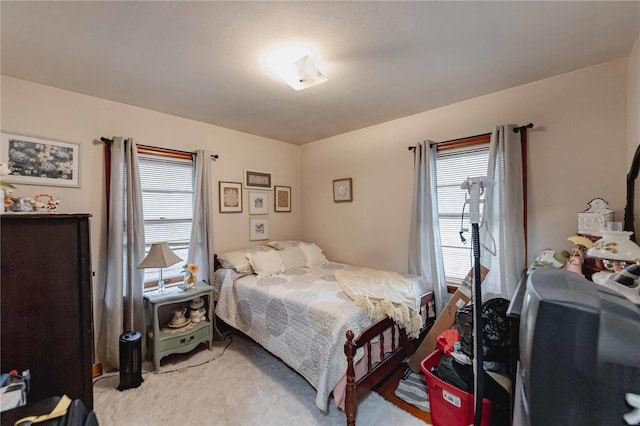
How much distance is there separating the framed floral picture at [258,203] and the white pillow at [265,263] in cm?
72

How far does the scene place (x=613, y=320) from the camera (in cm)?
57

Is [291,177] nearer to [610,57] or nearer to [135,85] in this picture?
[135,85]

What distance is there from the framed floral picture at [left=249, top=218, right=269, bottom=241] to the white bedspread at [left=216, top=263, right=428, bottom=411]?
783mm

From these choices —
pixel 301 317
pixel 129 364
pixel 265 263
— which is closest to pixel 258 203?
pixel 265 263

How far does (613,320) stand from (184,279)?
3.21m

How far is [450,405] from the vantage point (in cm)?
167

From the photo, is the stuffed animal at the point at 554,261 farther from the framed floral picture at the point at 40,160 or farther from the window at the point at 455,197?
the framed floral picture at the point at 40,160

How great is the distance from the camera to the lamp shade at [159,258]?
242cm

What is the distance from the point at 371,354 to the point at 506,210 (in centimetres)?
163

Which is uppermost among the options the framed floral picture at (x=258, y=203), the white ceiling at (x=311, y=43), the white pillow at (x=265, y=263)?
the white ceiling at (x=311, y=43)

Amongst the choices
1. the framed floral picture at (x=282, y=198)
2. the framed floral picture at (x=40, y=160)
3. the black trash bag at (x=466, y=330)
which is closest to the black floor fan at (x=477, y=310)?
the black trash bag at (x=466, y=330)

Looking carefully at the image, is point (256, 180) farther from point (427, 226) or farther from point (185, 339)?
point (427, 226)

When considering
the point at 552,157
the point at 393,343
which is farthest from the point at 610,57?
the point at 393,343

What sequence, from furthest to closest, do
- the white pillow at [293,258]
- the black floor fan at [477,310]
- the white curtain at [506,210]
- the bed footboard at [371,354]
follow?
1. the white pillow at [293,258]
2. the white curtain at [506,210]
3. the bed footboard at [371,354]
4. the black floor fan at [477,310]
